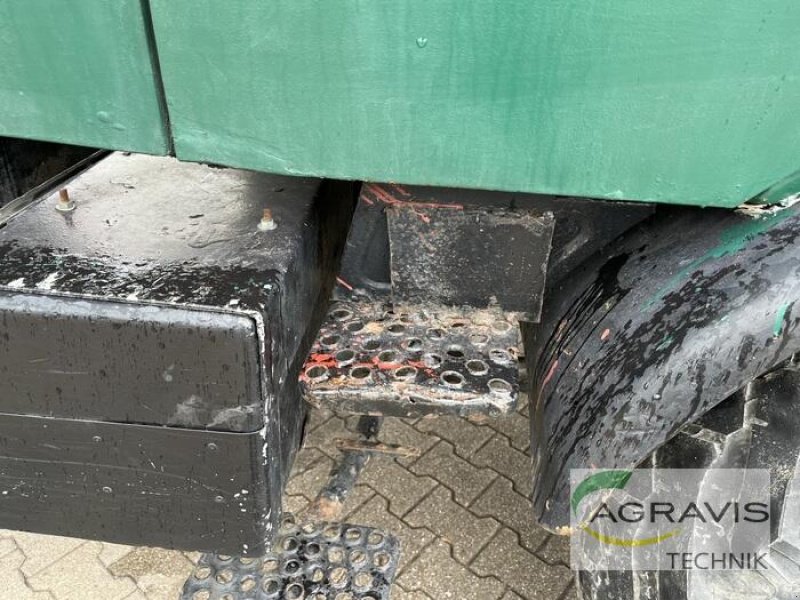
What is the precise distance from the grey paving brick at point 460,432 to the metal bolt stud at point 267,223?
4.11ft

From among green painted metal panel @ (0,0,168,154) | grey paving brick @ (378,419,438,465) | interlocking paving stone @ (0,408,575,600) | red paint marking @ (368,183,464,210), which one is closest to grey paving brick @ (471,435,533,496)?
interlocking paving stone @ (0,408,575,600)

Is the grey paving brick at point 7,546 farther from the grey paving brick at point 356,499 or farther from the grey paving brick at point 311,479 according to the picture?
the grey paving brick at point 356,499

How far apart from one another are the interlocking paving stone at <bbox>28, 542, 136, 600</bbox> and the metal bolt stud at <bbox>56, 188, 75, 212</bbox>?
1073mm

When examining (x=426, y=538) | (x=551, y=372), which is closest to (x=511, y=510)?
(x=426, y=538)

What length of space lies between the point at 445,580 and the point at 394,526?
226 mm

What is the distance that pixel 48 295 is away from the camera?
104 cm

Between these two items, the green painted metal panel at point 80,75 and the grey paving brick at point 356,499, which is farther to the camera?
the grey paving brick at point 356,499

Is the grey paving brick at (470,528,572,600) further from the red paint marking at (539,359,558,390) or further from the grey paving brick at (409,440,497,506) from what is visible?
the red paint marking at (539,359,558,390)

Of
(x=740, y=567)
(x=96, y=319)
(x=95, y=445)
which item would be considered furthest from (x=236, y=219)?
(x=740, y=567)

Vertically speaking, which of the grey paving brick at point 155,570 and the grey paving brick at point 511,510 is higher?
the grey paving brick at point 155,570

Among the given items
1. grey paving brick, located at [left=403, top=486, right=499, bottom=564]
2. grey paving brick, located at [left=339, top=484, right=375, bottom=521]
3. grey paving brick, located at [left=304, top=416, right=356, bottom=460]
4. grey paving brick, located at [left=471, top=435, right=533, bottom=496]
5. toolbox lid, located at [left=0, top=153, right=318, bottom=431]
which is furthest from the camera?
grey paving brick, located at [left=304, top=416, right=356, bottom=460]

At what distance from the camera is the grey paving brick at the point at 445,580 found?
1772 mm

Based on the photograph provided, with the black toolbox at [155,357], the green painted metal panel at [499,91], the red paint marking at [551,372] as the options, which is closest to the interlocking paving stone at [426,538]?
the black toolbox at [155,357]

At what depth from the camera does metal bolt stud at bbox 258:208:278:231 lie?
1212 millimetres
